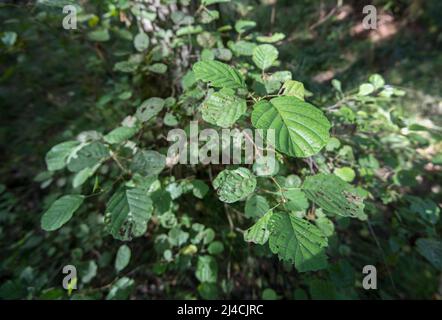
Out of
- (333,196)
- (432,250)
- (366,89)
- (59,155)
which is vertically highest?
(366,89)

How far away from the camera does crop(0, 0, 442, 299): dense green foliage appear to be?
27.9 inches

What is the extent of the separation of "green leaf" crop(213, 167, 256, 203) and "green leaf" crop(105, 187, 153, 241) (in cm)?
22

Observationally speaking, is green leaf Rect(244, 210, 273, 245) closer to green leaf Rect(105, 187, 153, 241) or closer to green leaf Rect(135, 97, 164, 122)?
green leaf Rect(105, 187, 153, 241)

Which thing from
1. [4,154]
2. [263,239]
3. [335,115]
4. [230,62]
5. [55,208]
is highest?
[4,154]

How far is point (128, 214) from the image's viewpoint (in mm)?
791

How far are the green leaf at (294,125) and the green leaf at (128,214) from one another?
41 cm

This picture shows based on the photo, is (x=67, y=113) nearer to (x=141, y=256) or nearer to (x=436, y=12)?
(x=141, y=256)

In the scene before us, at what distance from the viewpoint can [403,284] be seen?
1.97 m

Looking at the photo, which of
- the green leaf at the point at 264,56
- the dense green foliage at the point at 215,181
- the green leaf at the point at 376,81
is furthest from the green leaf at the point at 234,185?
the green leaf at the point at 376,81

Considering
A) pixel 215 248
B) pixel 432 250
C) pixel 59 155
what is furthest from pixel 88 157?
pixel 432 250

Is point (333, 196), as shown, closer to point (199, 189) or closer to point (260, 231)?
point (260, 231)

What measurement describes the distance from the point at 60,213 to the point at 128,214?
0.21 meters

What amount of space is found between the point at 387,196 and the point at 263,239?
2.23 ft

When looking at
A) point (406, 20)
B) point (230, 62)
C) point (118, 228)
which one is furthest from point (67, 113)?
point (406, 20)
